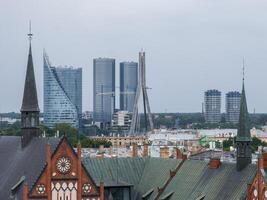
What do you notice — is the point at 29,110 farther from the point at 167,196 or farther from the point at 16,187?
the point at 167,196

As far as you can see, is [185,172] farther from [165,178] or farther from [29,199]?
[29,199]

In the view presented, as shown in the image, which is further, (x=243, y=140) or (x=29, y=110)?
(x=29, y=110)

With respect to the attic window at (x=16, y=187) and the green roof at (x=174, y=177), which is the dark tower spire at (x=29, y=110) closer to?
the attic window at (x=16, y=187)

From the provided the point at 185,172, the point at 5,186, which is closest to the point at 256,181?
the point at 185,172

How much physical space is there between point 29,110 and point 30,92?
1.80 metres

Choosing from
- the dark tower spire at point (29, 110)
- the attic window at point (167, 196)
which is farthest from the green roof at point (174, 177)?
the dark tower spire at point (29, 110)

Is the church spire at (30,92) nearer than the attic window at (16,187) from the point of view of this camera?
No

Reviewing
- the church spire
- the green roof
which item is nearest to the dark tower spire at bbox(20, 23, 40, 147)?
the church spire

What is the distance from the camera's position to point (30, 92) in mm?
67250

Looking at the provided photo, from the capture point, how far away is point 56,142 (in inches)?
2347

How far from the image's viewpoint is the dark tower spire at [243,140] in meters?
58.7

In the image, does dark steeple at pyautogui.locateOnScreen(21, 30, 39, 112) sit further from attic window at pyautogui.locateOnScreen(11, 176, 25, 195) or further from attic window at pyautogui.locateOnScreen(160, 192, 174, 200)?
attic window at pyautogui.locateOnScreen(160, 192, 174, 200)

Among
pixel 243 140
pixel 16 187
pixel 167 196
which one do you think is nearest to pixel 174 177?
pixel 167 196

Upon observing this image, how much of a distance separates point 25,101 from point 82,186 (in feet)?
35.0
